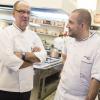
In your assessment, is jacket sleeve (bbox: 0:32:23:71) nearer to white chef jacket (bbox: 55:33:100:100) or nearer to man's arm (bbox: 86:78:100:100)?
white chef jacket (bbox: 55:33:100:100)

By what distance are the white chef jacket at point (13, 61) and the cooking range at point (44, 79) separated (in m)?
0.89

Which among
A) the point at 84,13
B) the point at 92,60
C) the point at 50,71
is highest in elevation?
the point at 84,13

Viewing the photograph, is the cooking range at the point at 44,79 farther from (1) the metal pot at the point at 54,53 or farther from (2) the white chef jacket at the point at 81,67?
(2) the white chef jacket at the point at 81,67

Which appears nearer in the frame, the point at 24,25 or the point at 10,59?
the point at 10,59

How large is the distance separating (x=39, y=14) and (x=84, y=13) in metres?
1.51

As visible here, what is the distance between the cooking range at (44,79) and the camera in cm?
300

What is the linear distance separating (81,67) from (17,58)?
1.58 feet

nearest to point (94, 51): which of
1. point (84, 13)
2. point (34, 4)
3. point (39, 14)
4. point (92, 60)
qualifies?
point (92, 60)

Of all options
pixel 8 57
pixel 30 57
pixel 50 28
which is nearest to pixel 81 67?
pixel 30 57

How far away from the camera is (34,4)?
2693 mm

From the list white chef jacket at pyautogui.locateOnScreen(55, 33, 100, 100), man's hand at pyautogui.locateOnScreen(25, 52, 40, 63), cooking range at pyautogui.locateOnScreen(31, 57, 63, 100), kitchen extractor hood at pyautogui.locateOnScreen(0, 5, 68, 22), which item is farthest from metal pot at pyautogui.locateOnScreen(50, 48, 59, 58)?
white chef jacket at pyautogui.locateOnScreen(55, 33, 100, 100)

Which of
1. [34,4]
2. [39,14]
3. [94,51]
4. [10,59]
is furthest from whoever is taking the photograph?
[39,14]

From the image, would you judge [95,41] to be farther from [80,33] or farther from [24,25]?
[24,25]

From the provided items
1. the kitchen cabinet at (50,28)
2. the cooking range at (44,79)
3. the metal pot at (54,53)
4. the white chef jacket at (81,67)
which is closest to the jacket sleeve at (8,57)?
the white chef jacket at (81,67)
